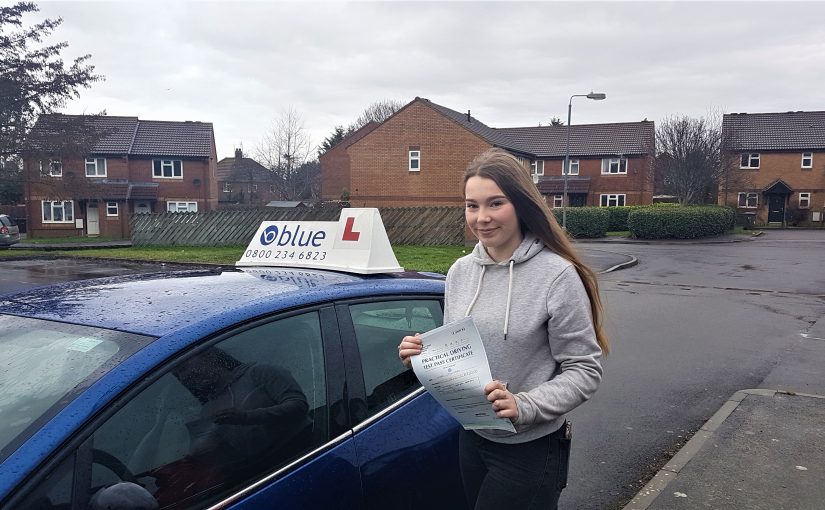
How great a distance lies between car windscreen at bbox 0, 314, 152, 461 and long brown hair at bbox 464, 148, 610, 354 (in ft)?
4.10

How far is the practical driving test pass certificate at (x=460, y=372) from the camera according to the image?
188 centimetres

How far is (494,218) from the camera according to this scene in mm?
2133

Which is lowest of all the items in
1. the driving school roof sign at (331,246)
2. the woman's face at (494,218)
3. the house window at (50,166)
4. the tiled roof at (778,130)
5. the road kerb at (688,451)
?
the road kerb at (688,451)

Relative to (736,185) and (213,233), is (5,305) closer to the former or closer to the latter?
(213,233)

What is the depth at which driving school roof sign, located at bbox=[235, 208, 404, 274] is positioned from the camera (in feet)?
10.3

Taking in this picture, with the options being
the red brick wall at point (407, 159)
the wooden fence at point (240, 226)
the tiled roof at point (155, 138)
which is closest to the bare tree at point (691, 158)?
the red brick wall at point (407, 159)

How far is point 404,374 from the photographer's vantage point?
2.64 m

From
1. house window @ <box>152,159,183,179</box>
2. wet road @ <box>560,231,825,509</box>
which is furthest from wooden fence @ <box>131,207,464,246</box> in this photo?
house window @ <box>152,159,183,179</box>

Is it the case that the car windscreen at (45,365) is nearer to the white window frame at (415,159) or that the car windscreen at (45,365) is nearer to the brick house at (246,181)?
the white window frame at (415,159)

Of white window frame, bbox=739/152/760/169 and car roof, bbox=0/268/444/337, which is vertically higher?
white window frame, bbox=739/152/760/169

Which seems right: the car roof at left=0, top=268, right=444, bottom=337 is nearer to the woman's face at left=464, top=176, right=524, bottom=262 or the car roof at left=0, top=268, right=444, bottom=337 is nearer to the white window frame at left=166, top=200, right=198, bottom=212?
the woman's face at left=464, top=176, right=524, bottom=262

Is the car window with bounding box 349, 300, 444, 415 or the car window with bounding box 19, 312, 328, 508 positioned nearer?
the car window with bounding box 19, 312, 328, 508

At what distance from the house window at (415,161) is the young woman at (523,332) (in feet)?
120

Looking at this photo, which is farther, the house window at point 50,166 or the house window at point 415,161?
the house window at point 415,161
